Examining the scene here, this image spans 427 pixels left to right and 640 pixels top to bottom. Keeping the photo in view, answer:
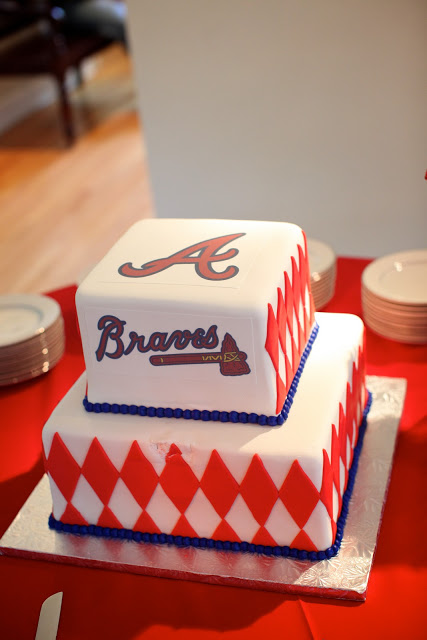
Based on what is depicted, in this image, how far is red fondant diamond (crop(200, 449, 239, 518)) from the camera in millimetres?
1411

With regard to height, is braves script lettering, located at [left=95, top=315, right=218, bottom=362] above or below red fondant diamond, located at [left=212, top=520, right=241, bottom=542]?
above

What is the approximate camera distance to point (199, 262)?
146cm

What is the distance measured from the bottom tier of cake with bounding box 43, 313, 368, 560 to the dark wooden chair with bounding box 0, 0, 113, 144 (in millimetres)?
5140

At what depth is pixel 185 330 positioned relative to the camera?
1.39m

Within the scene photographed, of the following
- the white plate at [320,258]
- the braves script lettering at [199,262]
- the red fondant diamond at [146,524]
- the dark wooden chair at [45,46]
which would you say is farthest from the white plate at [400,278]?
the dark wooden chair at [45,46]

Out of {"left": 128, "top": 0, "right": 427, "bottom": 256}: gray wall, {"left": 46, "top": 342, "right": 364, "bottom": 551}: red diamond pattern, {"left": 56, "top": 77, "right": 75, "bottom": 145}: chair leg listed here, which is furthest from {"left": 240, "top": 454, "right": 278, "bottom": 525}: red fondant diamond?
{"left": 56, "top": 77, "right": 75, "bottom": 145}: chair leg

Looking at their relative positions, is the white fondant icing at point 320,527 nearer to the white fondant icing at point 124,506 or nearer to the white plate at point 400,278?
the white fondant icing at point 124,506

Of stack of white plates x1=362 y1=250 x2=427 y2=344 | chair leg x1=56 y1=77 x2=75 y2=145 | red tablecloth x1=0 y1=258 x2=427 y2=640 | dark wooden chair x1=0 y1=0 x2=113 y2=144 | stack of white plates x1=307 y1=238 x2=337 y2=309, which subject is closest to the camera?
red tablecloth x1=0 y1=258 x2=427 y2=640

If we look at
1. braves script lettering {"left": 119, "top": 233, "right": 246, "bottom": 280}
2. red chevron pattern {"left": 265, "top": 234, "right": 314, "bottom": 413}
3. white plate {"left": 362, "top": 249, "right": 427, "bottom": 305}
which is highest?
braves script lettering {"left": 119, "top": 233, "right": 246, "bottom": 280}

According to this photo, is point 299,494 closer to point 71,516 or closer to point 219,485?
point 219,485

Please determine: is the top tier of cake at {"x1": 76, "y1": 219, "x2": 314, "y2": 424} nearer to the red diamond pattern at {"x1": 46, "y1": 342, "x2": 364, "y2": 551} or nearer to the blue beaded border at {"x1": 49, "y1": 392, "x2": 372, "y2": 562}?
the red diamond pattern at {"x1": 46, "y1": 342, "x2": 364, "y2": 551}

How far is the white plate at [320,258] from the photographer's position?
6.87 ft

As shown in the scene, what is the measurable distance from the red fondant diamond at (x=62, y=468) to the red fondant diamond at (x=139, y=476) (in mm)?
100

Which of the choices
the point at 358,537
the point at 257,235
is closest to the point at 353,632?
the point at 358,537
